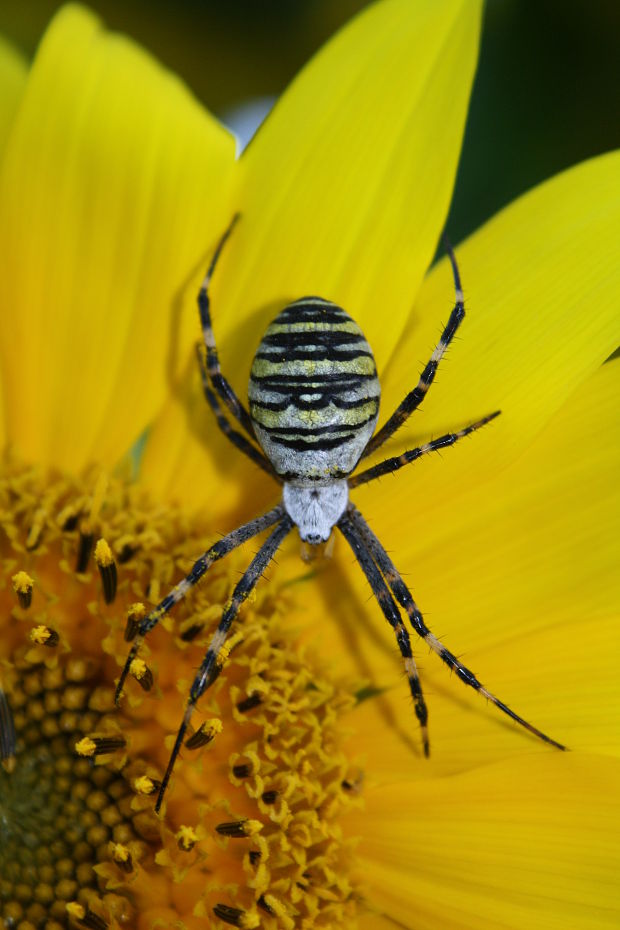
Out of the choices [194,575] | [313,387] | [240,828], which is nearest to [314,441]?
[313,387]

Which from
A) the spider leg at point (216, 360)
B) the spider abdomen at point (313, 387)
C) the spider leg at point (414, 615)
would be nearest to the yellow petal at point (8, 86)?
the spider leg at point (216, 360)

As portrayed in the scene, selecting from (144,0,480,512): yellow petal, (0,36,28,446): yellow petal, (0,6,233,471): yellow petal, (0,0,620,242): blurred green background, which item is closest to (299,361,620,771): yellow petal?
(144,0,480,512): yellow petal

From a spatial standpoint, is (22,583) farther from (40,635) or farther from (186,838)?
(186,838)

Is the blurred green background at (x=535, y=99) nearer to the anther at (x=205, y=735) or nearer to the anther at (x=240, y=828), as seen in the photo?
the anther at (x=205, y=735)

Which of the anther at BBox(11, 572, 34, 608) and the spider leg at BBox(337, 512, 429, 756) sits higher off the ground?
the anther at BBox(11, 572, 34, 608)

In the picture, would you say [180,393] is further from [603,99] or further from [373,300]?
[603,99]

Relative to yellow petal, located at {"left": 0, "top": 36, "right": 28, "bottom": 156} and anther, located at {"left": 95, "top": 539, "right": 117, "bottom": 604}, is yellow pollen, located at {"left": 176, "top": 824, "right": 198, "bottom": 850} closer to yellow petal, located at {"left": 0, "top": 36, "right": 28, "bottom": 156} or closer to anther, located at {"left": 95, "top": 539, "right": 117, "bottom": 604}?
anther, located at {"left": 95, "top": 539, "right": 117, "bottom": 604}

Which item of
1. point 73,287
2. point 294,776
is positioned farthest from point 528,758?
point 73,287
